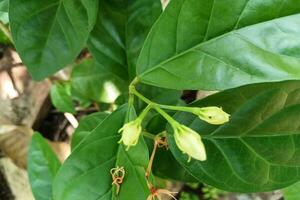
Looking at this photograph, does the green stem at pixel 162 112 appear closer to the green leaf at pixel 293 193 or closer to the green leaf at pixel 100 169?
the green leaf at pixel 100 169

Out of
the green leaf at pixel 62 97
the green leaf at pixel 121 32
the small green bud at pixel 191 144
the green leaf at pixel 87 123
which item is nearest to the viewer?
the small green bud at pixel 191 144

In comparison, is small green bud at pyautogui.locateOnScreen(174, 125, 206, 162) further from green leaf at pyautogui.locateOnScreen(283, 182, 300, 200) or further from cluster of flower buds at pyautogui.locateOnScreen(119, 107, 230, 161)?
green leaf at pyautogui.locateOnScreen(283, 182, 300, 200)

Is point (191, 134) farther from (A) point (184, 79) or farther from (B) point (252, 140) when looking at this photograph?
(B) point (252, 140)

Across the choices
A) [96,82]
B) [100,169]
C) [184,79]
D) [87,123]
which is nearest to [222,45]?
[184,79]

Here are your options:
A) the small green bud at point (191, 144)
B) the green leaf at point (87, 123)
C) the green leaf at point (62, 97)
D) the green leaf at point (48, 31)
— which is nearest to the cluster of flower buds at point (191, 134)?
the small green bud at point (191, 144)

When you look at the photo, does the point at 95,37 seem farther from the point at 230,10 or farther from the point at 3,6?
the point at 230,10
